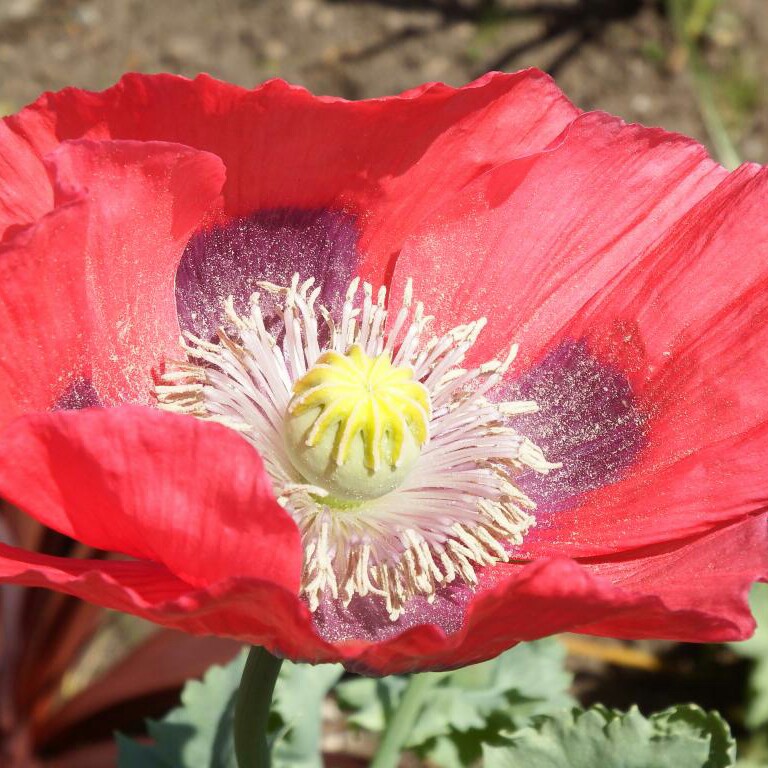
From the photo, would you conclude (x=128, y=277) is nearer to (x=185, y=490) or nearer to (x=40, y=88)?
(x=185, y=490)

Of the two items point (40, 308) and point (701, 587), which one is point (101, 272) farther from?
point (701, 587)

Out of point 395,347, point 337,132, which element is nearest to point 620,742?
point 395,347

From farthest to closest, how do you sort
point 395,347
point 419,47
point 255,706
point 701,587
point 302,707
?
point 419,47, point 302,707, point 395,347, point 255,706, point 701,587

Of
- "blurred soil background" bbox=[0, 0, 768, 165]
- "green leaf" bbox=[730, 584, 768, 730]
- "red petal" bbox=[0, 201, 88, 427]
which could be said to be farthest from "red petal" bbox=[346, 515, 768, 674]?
"blurred soil background" bbox=[0, 0, 768, 165]

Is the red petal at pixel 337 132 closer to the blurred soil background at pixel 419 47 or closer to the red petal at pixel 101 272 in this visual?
the red petal at pixel 101 272

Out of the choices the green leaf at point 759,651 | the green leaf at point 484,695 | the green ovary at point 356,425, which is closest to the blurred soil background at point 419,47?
the green leaf at point 759,651
